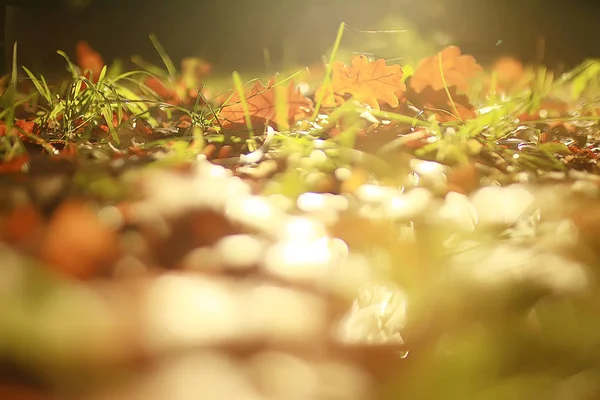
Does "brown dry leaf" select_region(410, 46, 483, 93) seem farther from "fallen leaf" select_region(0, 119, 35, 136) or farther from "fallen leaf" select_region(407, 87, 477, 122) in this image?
"fallen leaf" select_region(0, 119, 35, 136)

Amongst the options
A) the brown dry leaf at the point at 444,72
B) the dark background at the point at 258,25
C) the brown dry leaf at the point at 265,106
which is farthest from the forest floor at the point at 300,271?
the dark background at the point at 258,25

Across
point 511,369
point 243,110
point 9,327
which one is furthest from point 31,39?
point 511,369

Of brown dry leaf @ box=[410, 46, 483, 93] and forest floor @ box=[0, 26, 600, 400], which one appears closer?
forest floor @ box=[0, 26, 600, 400]

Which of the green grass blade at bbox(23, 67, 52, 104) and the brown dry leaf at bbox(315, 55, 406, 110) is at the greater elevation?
the green grass blade at bbox(23, 67, 52, 104)

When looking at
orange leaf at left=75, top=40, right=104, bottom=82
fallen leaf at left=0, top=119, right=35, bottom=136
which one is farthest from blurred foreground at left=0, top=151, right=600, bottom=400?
orange leaf at left=75, top=40, right=104, bottom=82

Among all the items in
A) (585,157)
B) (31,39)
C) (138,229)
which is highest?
(31,39)

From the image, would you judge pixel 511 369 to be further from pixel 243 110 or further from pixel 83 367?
pixel 243 110

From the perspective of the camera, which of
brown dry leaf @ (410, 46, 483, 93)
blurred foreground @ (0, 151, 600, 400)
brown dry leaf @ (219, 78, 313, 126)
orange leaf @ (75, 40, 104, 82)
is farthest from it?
orange leaf @ (75, 40, 104, 82)
